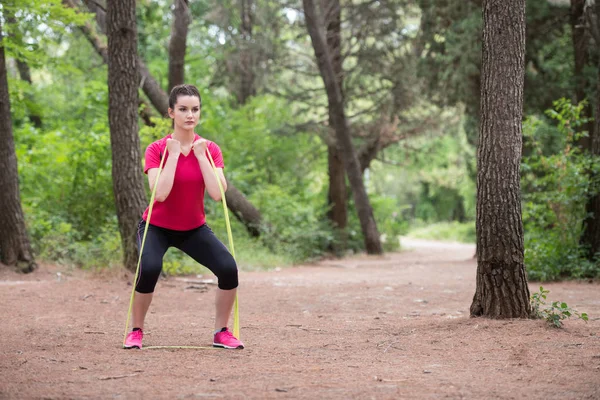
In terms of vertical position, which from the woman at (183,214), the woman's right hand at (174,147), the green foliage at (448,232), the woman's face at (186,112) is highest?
the woman's face at (186,112)

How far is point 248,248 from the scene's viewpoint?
16.7 m

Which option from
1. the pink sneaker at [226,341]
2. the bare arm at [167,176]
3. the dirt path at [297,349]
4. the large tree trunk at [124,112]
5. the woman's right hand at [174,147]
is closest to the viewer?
the dirt path at [297,349]

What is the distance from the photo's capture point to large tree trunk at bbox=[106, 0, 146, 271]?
10.0 m

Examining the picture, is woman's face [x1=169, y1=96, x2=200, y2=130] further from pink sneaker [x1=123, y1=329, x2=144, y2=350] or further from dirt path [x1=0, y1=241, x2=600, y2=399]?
dirt path [x1=0, y1=241, x2=600, y2=399]

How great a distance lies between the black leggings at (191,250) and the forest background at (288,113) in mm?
5208

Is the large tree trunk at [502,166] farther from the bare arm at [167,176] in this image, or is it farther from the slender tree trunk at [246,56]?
the slender tree trunk at [246,56]

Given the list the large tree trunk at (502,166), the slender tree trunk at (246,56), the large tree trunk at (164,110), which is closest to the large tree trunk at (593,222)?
the large tree trunk at (502,166)

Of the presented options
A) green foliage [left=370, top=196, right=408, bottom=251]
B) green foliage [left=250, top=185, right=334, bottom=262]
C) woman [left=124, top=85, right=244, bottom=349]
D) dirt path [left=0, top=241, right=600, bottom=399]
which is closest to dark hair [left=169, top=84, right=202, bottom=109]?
woman [left=124, top=85, right=244, bottom=349]

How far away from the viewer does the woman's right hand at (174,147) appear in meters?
5.23

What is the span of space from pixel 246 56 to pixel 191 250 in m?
16.9

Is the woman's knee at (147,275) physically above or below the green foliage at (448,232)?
above

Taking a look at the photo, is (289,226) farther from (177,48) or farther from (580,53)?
(580,53)

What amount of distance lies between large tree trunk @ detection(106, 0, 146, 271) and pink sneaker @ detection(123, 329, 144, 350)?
4.77 m

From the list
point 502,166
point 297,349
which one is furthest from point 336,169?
point 297,349
